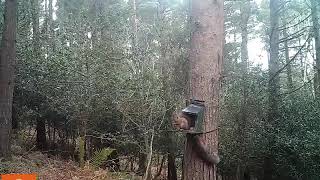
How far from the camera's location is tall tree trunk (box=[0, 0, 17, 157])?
837cm

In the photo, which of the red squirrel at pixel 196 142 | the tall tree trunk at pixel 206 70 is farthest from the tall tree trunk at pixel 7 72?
the red squirrel at pixel 196 142

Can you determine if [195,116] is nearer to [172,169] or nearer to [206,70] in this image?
[206,70]

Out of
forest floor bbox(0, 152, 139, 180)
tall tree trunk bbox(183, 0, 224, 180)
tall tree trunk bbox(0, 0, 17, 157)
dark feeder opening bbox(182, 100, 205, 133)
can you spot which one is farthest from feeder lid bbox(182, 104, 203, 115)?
tall tree trunk bbox(0, 0, 17, 157)

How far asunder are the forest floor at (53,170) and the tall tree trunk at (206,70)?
5.09 metres

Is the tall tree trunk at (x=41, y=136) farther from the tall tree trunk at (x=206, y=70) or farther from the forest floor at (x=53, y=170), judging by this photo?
the tall tree trunk at (x=206, y=70)

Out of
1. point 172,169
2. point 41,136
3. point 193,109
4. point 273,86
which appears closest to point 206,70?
point 193,109

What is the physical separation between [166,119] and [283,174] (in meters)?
3.64

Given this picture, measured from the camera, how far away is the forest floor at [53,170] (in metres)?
7.81

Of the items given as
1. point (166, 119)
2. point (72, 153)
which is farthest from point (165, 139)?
point (72, 153)

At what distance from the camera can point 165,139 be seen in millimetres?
10773

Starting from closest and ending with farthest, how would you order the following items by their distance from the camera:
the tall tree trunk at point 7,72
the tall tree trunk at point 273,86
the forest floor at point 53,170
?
1. the forest floor at point 53,170
2. the tall tree trunk at point 7,72
3. the tall tree trunk at point 273,86

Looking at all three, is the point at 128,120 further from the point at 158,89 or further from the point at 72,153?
the point at 72,153

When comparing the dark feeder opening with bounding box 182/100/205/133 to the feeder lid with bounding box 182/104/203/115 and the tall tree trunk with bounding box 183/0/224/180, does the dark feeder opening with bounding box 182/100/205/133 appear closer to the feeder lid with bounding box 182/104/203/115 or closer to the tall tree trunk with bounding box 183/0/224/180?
the feeder lid with bounding box 182/104/203/115

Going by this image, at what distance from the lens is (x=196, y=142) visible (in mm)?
3717
